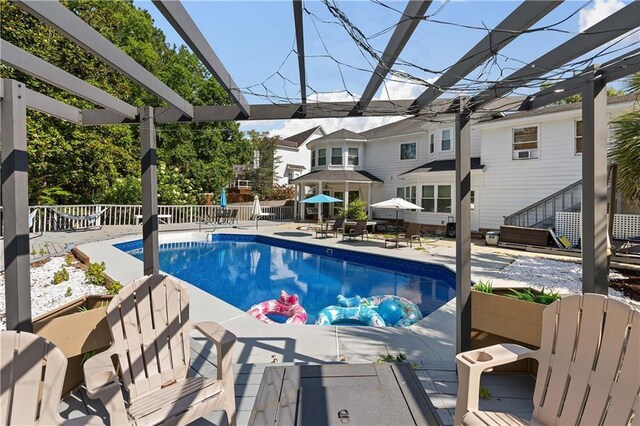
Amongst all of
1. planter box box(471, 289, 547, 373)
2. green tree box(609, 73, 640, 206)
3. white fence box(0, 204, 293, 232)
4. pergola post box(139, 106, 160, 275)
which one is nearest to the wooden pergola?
planter box box(471, 289, 547, 373)

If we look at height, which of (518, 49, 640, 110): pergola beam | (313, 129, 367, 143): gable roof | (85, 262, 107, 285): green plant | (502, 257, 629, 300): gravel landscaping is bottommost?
(502, 257, 629, 300): gravel landscaping

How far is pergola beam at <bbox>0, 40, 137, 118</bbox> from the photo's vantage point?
2219 mm

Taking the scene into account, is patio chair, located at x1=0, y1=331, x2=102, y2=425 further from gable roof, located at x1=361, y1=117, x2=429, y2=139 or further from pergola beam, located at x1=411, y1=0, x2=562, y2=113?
gable roof, located at x1=361, y1=117, x2=429, y2=139

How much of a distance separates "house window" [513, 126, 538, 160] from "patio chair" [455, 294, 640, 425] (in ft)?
42.9

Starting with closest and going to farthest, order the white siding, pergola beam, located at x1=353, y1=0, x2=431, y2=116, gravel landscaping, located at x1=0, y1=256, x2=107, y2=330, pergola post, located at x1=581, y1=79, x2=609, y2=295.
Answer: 1. pergola beam, located at x1=353, y1=0, x2=431, y2=116
2. pergola post, located at x1=581, y1=79, x2=609, y2=295
3. gravel landscaping, located at x1=0, y1=256, x2=107, y2=330
4. the white siding

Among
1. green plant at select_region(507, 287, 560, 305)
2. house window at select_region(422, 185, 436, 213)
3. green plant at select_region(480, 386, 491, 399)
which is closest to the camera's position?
green plant at select_region(480, 386, 491, 399)

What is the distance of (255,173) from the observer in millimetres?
26609

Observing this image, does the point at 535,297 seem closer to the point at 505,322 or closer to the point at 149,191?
the point at 505,322

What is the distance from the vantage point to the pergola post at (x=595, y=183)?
7.73 feet

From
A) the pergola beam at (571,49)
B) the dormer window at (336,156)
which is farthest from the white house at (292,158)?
the pergola beam at (571,49)

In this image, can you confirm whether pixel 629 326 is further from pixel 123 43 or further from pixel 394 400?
pixel 123 43

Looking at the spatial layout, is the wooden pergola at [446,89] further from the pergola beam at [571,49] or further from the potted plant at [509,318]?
the potted plant at [509,318]

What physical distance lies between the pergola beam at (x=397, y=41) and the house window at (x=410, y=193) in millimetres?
13924

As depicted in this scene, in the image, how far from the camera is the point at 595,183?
2379 mm
